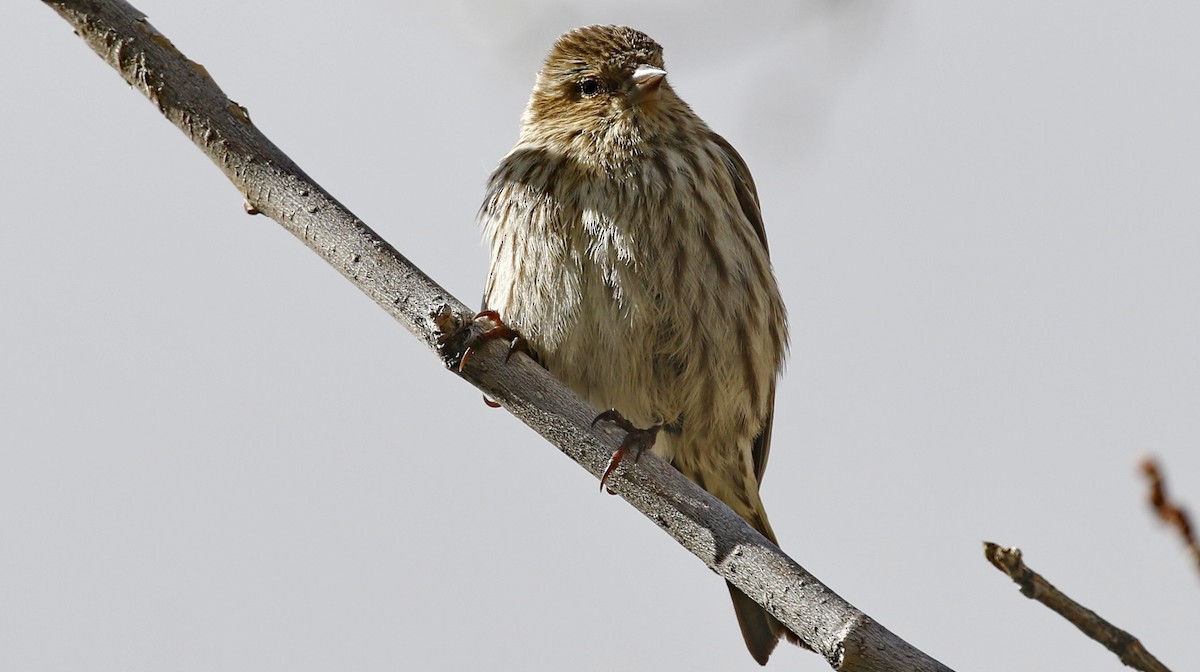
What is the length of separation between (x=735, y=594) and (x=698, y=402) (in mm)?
791

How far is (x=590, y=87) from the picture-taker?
17.2 ft

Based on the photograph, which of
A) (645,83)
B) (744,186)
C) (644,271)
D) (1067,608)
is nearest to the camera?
(1067,608)

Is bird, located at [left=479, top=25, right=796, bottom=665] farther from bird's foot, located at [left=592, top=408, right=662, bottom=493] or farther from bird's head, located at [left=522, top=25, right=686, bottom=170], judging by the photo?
bird's foot, located at [left=592, top=408, right=662, bottom=493]

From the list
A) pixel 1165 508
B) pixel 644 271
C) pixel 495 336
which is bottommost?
pixel 1165 508

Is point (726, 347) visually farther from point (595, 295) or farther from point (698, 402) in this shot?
point (595, 295)

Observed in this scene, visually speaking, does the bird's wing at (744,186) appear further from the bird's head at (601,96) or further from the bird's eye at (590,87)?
the bird's eye at (590,87)

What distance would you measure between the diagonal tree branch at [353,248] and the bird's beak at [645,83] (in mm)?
1891

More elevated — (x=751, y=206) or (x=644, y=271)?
(x=751, y=206)

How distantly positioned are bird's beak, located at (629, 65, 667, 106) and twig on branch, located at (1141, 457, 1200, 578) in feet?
10.9

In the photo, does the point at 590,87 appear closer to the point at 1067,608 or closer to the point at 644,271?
the point at 644,271

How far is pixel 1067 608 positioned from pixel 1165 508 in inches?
9.4

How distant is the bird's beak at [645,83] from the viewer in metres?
5.01

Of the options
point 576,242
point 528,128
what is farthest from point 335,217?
point 528,128

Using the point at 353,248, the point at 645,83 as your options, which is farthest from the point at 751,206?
the point at 353,248
